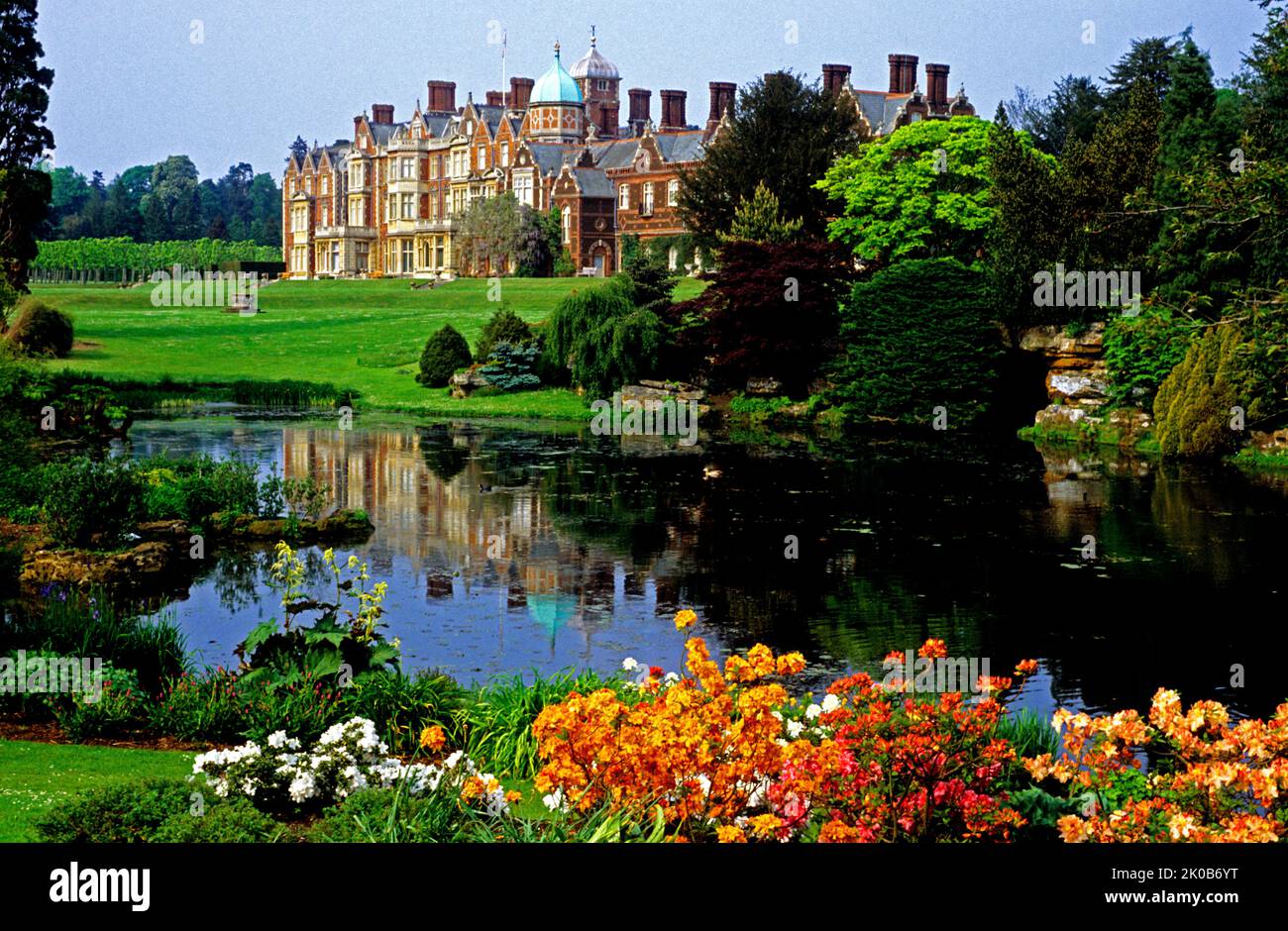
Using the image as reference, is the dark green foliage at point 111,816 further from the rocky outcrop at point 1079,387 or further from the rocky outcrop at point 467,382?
the rocky outcrop at point 467,382

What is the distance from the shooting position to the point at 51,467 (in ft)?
72.1

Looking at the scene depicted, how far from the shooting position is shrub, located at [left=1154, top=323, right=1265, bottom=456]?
32.4 metres

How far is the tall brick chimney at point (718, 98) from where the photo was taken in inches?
3194

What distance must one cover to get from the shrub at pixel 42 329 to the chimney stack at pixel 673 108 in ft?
152

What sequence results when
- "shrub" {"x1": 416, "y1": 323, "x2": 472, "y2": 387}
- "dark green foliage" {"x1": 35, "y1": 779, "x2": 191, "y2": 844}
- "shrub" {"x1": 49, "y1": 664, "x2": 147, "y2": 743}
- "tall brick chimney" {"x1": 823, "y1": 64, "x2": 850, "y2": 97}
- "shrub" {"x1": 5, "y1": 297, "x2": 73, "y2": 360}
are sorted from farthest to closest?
"tall brick chimney" {"x1": 823, "y1": 64, "x2": 850, "y2": 97}, "shrub" {"x1": 416, "y1": 323, "x2": 472, "y2": 387}, "shrub" {"x1": 5, "y1": 297, "x2": 73, "y2": 360}, "shrub" {"x1": 49, "y1": 664, "x2": 147, "y2": 743}, "dark green foliage" {"x1": 35, "y1": 779, "x2": 191, "y2": 844}

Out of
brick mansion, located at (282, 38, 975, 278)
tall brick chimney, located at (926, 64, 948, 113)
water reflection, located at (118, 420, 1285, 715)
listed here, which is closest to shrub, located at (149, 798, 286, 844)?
water reflection, located at (118, 420, 1285, 715)

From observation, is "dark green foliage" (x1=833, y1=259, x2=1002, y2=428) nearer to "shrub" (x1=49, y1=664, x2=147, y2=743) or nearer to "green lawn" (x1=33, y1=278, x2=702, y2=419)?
"green lawn" (x1=33, y1=278, x2=702, y2=419)

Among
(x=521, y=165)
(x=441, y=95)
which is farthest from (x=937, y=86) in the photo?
(x=441, y=95)

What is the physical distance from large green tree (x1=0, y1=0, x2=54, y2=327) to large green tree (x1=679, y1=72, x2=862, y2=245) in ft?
70.5

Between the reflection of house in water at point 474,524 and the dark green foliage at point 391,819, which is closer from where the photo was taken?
the dark green foliage at point 391,819

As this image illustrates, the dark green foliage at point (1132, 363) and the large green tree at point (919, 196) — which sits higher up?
the large green tree at point (919, 196)

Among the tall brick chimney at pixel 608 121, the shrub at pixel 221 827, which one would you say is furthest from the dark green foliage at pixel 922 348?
the tall brick chimney at pixel 608 121
